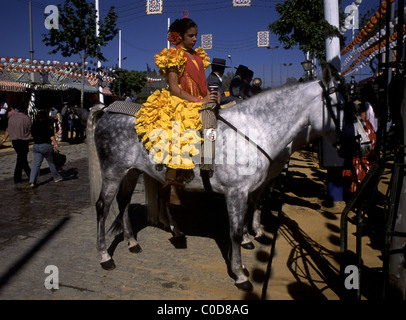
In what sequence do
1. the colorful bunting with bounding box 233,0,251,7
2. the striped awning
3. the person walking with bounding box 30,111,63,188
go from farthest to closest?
the striped awning < the colorful bunting with bounding box 233,0,251,7 < the person walking with bounding box 30,111,63,188

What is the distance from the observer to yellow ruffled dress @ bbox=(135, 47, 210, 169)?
357cm

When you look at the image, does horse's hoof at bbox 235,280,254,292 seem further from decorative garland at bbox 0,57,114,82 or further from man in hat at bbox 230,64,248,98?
decorative garland at bbox 0,57,114,82

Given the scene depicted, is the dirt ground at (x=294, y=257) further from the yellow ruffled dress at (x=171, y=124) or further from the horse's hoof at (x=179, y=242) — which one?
the yellow ruffled dress at (x=171, y=124)

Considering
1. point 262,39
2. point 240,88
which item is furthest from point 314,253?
point 262,39

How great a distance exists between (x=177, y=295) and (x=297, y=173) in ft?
24.0

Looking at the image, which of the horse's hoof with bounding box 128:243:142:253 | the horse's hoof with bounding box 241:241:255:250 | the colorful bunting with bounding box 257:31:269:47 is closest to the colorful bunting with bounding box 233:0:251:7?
the colorful bunting with bounding box 257:31:269:47

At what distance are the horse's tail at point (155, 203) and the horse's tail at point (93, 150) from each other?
2.43ft

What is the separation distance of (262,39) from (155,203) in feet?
75.2

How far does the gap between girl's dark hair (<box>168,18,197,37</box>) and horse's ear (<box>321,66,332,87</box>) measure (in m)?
1.69

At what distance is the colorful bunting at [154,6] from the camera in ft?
61.3

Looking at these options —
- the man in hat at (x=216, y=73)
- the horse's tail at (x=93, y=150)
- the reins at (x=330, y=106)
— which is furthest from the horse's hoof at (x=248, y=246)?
the man in hat at (x=216, y=73)

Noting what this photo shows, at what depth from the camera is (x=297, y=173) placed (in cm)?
978

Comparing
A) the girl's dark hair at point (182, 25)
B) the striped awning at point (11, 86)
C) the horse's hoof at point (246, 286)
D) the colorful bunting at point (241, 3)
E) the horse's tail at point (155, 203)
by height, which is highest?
the colorful bunting at point (241, 3)
